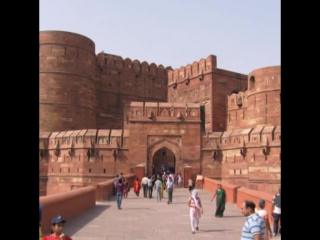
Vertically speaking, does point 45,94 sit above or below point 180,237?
above

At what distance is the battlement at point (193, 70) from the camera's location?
1114 inches

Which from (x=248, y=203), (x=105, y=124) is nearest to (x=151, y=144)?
(x=105, y=124)

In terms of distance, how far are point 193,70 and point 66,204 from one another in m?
22.5

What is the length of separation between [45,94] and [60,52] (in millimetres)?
2602

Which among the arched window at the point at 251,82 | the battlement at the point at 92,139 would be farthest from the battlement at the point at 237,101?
the battlement at the point at 92,139

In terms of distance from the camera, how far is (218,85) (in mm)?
28281

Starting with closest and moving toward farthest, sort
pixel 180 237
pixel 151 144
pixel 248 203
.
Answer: pixel 248 203 < pixel 180 237 < pixel 151 144

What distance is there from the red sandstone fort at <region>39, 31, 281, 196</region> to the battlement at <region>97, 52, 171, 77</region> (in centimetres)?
7

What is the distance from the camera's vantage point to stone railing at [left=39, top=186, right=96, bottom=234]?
7000mm

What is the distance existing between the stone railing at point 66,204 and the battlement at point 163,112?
968 centimetres

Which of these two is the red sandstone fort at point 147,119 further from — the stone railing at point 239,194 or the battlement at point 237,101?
the stone railing at point 239,194

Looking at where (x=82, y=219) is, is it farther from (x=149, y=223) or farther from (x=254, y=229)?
(x=254, y=229)

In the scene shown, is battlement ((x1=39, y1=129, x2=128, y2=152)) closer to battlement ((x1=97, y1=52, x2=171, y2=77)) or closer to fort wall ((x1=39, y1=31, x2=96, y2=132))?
fort wall ((x1=39, y1=31, x2=96, y2=132))
